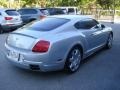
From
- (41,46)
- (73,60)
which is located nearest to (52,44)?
(41,46)

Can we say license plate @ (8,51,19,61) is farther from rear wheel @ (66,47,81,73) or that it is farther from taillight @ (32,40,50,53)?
rear wheel @ (66,47,81,73)

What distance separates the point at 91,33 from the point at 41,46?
2098mm

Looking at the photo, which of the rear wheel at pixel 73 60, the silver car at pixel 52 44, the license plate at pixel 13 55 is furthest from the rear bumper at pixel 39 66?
the rear wheel at pixel 73 60

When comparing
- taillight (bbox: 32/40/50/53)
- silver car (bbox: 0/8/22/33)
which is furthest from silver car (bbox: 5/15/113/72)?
silver car (bbox: 0/8/22/33)

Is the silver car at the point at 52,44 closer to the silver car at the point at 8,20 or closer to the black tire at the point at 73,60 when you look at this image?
the black tire at the point at 73,60

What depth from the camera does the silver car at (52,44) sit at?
4996 mm

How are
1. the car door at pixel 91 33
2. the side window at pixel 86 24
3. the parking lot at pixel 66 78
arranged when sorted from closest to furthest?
the parking lot at pixel 66 78 < the side window at pixel 86 24 < the car door at pixel 91 33

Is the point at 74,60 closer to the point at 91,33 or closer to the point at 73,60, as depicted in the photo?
the point at 73,60

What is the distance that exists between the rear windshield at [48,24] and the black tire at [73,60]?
772mm

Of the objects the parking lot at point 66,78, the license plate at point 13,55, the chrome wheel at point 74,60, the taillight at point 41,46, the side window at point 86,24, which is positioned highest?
the side window at point 86,24

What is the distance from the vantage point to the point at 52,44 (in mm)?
4984

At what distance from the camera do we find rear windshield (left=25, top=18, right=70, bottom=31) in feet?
18.6

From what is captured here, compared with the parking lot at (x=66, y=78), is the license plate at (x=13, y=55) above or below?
above

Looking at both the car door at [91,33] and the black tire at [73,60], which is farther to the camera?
the car door at [91,33]
